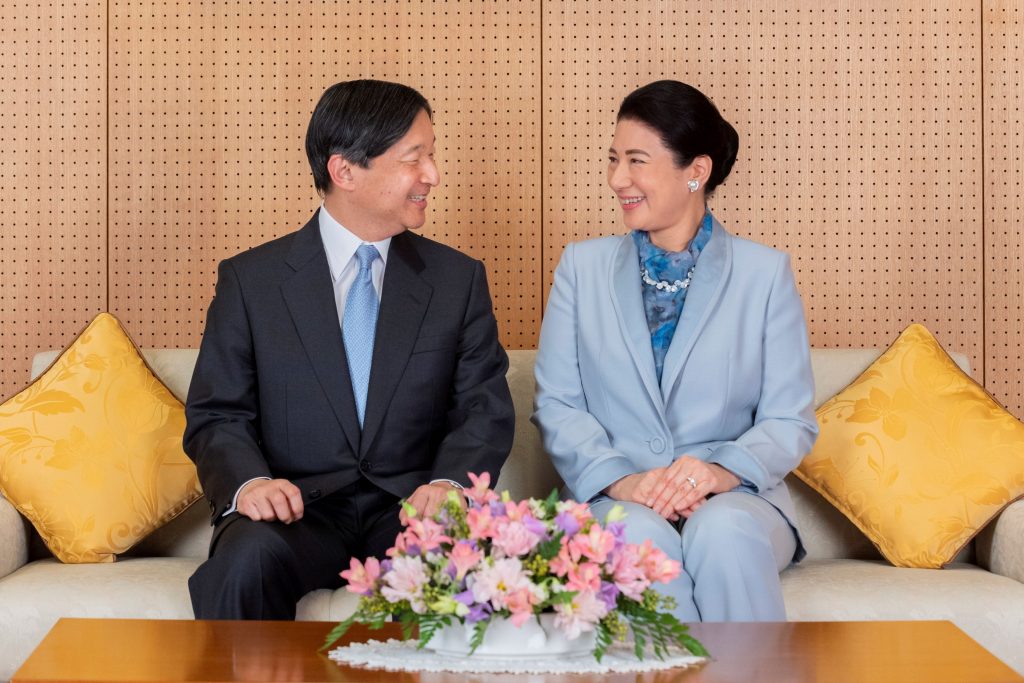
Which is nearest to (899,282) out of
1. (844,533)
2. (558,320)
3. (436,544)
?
(844,533)

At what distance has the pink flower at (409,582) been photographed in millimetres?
1802

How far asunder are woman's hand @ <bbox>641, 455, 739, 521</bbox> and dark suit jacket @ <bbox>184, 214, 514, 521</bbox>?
0.43 meters

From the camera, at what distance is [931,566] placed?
10.4 ft

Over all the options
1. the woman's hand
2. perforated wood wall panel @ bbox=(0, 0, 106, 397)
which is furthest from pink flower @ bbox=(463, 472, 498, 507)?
perforated wood wall panel @ bbox=(0, 0, 106, 397)

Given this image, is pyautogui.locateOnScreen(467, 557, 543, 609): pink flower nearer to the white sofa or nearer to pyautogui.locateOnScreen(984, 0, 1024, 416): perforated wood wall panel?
the white sofa

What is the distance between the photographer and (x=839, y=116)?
14.3 feet

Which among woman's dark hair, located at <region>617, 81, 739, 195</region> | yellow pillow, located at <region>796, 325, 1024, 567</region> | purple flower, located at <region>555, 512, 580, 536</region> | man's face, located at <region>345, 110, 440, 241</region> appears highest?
woman's dark hair, located at <region>617, 81, 739, 195</region>

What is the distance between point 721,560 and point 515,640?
93 cm

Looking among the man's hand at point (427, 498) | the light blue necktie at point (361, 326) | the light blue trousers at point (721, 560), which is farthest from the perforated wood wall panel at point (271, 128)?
the light blue trousers at point (721, 560)

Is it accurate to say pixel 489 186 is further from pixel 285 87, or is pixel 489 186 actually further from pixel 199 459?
pixel 199 459

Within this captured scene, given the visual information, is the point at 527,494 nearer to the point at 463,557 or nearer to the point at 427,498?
the point at 427,498

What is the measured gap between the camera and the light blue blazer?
3080mm

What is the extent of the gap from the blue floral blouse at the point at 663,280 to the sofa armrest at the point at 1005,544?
967 mm

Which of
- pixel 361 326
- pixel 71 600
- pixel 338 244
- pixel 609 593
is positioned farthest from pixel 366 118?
pixel 609 593
